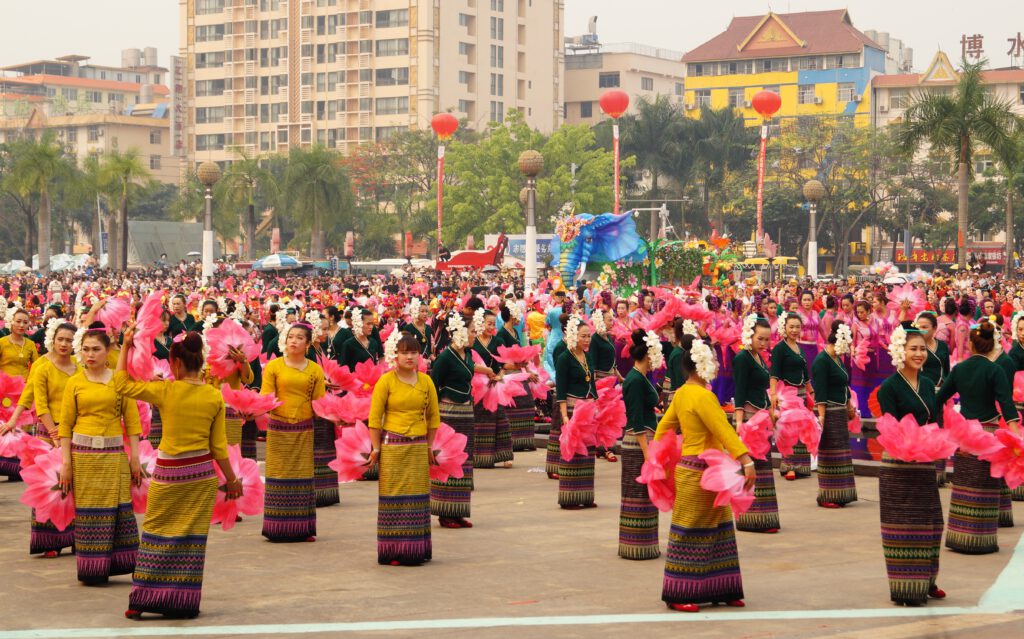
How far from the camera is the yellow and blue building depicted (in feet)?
354

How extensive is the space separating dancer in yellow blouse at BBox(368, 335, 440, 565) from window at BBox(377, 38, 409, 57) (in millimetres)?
91114

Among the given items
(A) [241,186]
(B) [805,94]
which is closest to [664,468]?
(A) [241,186]

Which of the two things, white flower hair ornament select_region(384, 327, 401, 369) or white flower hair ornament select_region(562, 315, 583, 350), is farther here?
white flower hair ornament select_region(562, 315, 583, 350)

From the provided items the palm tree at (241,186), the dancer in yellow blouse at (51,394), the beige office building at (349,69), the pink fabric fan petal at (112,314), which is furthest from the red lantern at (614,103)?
the beige office building at (349,69)

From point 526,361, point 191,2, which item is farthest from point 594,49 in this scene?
point 526,361

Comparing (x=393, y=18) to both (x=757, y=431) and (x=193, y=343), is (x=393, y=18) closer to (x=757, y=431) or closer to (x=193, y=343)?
(x=757, y=431)

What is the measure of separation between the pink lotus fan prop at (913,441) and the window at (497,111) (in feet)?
313

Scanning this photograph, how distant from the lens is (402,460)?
10.1 meters

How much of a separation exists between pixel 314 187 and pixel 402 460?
63960 millimetres

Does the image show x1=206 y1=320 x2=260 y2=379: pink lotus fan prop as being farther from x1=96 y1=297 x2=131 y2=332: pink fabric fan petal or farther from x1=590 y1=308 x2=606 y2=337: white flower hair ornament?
x1=590 y1=308 x2=606 y2=337: white flower hair ornament

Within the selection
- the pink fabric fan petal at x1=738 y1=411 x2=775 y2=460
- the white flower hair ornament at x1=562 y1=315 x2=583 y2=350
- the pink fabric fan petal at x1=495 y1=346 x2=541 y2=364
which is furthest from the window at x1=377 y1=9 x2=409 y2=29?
the pink fabric fan petal at x1=738 y1=411 x2=775 y2=460

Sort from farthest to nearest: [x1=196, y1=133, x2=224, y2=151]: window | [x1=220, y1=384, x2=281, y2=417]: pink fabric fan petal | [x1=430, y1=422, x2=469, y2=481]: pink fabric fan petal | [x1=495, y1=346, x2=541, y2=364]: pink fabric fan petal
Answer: [x1=196, y1=133, x2=224, y2=151]: window < [x1=495, y1=346, x2=541, y2=364]: pink fabric fan petal < [x1=220, y1=384, x2=281, y2=417]: pink fabric fan petal < [x1=430, y1=422, x2=469, y2=481]: pink fabric fan petal

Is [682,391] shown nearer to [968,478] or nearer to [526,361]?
[968,478]

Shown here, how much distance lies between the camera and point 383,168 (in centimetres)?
8600
